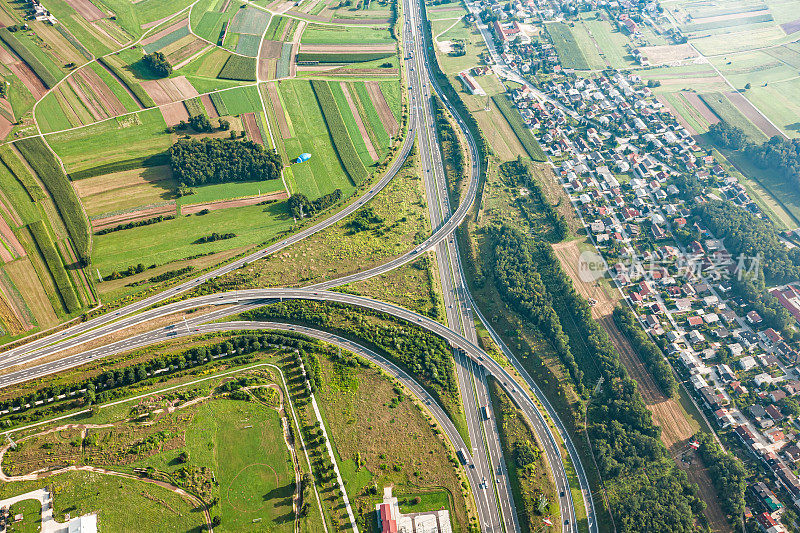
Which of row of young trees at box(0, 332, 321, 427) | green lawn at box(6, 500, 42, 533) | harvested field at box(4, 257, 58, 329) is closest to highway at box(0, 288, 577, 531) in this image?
row of young trees at box(0, 332, 321, 427)

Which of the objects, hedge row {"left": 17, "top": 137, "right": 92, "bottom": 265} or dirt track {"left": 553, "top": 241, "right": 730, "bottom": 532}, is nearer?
dirt track {"left": 553, "top": 241, "right": 730, "bottom": 532}

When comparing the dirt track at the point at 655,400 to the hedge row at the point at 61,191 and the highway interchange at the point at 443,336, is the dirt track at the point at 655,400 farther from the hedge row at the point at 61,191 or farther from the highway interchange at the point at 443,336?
the hedge row at the point at 61,191

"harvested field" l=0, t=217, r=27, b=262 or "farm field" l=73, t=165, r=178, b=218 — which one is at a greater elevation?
"farm field" l=73, t=165, r=178, b=218

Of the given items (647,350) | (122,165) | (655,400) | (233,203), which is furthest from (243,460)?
(122,165)

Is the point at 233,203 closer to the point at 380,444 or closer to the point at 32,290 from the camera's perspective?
the point at 32,290

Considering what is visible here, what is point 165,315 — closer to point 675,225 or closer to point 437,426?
point 437,426

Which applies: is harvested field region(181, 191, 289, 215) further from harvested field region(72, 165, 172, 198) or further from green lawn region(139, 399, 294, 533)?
green lawn region(139, 399, 294, 533)
